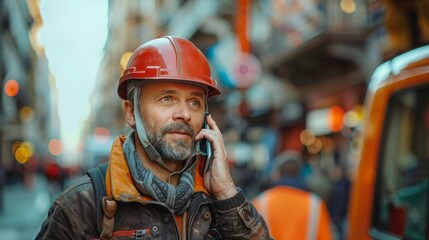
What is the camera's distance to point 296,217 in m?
4.62

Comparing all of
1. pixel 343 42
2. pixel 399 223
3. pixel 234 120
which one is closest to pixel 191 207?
pixel 399 223

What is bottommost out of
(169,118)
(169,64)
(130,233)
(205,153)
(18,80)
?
(130,233)

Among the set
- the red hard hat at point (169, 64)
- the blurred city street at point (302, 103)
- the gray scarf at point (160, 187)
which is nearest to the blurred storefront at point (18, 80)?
the blurred city street at point (302, 103)

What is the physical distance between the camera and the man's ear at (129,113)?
2.29 m

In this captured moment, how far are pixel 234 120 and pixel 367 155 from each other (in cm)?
2957

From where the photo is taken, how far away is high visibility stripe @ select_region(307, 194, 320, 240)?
4.59m

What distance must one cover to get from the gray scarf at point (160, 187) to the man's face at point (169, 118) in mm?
85

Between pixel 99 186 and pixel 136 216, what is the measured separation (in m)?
0.16

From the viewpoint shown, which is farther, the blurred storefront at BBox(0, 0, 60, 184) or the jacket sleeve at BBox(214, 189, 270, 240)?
the blurred storefront at BBox(0, 0, 60, 184)

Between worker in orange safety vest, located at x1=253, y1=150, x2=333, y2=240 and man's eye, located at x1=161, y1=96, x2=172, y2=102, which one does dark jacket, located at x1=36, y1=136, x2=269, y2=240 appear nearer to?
man's eye, located at x1=161, y1=96, x2=172, y2=102

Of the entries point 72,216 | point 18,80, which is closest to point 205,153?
point 72,216

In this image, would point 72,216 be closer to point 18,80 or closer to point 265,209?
point 265,209

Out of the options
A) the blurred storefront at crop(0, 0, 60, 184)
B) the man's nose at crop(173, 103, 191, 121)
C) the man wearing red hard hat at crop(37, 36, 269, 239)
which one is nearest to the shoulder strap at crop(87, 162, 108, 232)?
the man wearing red hard hat at crop(37, 36, 269, 239)

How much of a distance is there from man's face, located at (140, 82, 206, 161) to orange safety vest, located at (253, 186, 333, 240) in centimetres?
257
